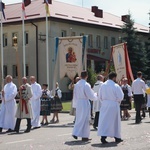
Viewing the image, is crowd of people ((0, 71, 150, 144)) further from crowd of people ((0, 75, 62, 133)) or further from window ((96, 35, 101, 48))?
window ((96, 35, 101, 48))

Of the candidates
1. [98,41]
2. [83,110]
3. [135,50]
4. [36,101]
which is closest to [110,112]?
[83,110]

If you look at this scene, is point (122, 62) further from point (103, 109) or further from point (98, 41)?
point (98, 41)

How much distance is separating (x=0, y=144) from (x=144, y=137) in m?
4.26

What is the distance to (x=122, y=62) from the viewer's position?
24656mm

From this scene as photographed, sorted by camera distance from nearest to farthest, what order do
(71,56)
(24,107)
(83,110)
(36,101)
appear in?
1. (83,110)
2. (24,107)
3. (36,101)
4. (71,56)

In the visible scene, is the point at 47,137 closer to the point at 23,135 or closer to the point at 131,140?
the point at 23,135

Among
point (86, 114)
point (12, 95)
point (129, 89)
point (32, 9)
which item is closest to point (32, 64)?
point (32, 9)

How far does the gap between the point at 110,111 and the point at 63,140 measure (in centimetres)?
184

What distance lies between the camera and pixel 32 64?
165 ft

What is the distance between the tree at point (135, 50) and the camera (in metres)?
53.2

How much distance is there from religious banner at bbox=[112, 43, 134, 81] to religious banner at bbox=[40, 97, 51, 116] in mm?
5217

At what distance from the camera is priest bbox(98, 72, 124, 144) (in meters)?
13.3

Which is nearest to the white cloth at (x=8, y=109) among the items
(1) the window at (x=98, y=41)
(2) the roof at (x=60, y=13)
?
(2) the roof at (x=60, y=13)

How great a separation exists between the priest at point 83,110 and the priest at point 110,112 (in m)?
0.75
